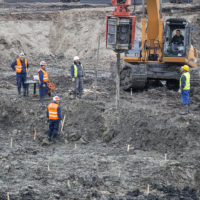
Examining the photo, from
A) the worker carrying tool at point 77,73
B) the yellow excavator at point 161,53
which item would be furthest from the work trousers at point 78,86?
the yellow excavator at point 161,53

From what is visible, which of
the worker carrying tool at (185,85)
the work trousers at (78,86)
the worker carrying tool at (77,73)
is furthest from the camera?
the work trousers at (78,86)

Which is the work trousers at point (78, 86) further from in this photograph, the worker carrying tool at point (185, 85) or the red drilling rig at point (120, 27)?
the worker carrying tool at point (185, 85)

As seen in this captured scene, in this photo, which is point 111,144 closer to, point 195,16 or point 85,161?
point 85,161

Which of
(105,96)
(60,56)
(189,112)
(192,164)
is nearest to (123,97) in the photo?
(105,96)

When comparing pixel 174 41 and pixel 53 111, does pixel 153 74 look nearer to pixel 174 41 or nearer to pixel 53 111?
pixel 174 41

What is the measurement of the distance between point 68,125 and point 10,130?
1901 mm

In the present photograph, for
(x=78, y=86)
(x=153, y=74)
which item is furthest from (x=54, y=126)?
(x=153, y=74)

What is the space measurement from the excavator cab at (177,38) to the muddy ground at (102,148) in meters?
1.65

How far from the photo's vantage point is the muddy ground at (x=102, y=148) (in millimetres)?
10781

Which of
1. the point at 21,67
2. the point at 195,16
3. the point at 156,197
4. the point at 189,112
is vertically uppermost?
the point at 195,16

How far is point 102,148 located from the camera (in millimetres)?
13633

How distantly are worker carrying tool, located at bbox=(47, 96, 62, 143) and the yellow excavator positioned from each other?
5473 mm

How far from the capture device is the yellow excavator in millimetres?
18078

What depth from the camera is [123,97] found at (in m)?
17.9
